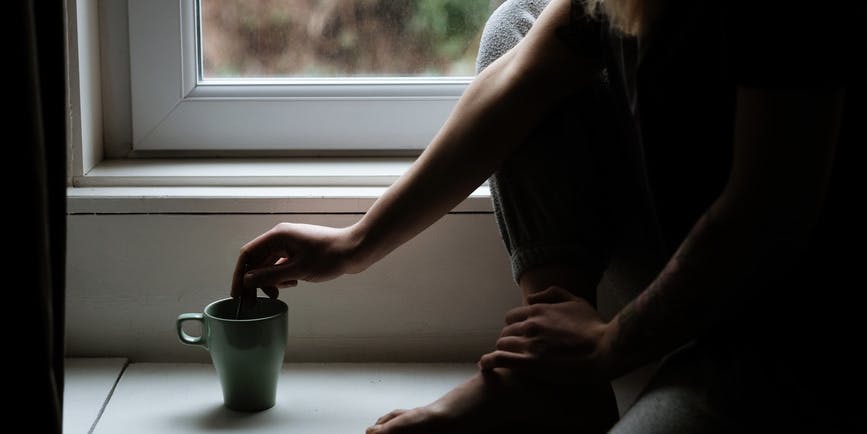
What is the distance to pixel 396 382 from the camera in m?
1.19

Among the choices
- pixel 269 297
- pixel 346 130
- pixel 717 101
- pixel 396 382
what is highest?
pixel 717 101

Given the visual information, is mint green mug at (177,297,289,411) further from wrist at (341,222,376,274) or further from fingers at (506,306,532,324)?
fingers at (506,306,532,324)

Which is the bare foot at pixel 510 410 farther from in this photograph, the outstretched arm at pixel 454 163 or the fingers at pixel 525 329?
the outstretched arm at pixel 454 163

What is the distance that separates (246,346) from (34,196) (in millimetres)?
358

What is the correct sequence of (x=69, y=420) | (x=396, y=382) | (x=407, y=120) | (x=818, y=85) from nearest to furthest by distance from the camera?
(x=818, y=85) < (x=69, y=420) < (x=396, y=382) < (x=407, y=120)

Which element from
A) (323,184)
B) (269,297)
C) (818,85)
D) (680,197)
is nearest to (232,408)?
(269,297)

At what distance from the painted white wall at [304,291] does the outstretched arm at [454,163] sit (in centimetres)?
14

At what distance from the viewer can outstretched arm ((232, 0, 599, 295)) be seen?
3.06 feet

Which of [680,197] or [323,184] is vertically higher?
[680,197]

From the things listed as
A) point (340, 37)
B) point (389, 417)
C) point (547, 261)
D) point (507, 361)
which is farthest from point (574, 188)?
point (340, 37)

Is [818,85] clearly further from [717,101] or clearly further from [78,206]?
[78,206]

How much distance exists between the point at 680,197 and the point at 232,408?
0.56m

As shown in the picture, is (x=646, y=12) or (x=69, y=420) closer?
(x=646, y=12)

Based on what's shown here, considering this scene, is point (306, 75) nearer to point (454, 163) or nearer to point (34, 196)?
point (454, 163)
